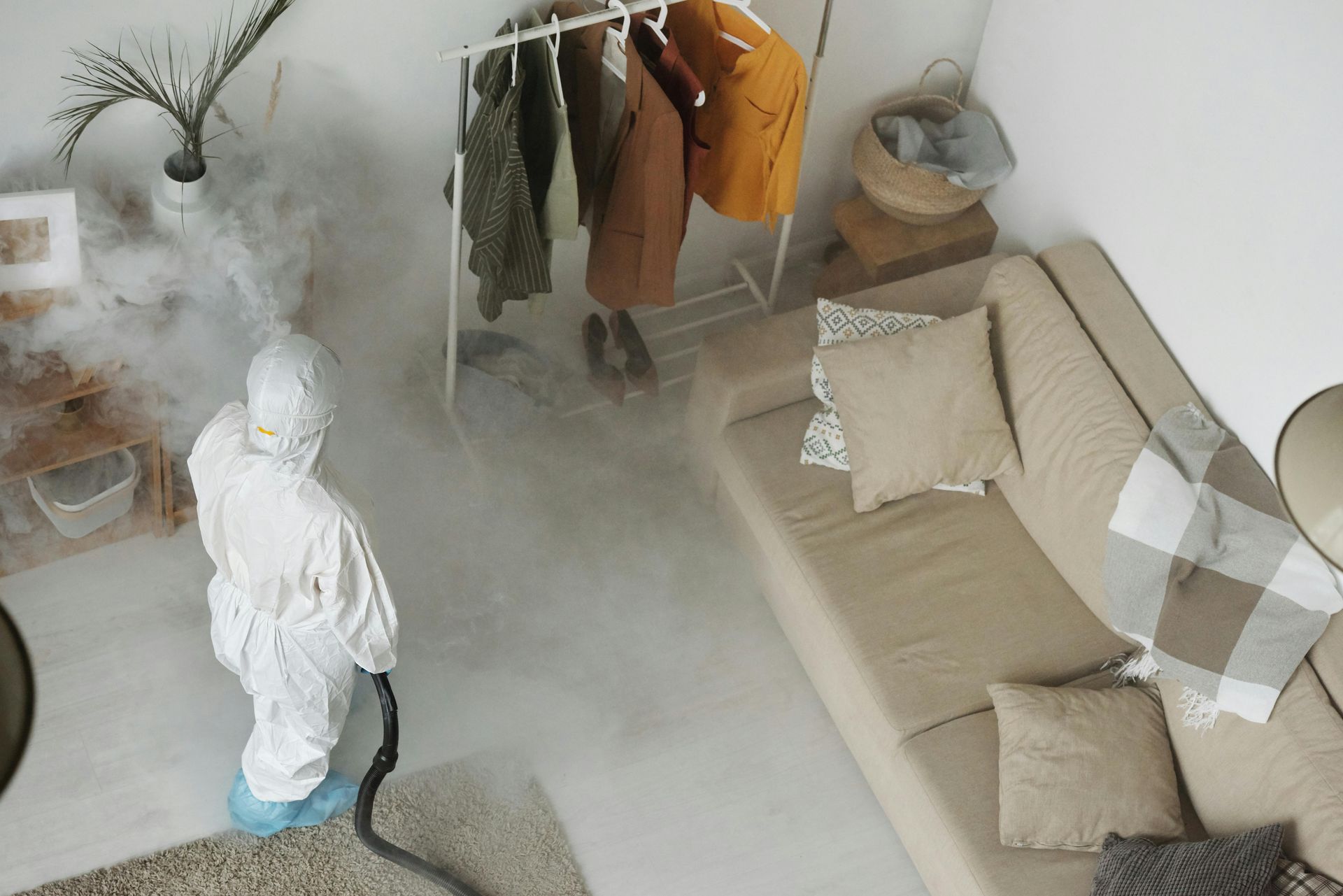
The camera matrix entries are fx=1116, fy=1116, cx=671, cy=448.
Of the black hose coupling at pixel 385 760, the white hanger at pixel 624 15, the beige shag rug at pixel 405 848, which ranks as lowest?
the beige shag rug at pixel 405 848

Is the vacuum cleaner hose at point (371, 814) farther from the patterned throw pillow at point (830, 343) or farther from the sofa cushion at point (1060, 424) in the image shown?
the sofa cushion at point (1060, 424)

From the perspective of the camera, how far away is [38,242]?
233 cm

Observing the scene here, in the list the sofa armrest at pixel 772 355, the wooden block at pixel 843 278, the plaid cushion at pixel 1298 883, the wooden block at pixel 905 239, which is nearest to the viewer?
the plaid cushion at pixel 1298 883

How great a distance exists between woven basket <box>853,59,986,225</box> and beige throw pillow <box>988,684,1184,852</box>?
1411mm

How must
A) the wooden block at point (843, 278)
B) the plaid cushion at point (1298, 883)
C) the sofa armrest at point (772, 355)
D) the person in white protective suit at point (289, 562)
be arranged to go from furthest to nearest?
the wooden block at point (843, 278)
the sofa armrest at point (772, 355)
the plaid cushion at point (1298, 883)
the person in white protective suit at point (289, 562)

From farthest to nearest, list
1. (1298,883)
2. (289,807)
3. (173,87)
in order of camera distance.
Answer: (289,807) → (173,87) → (1298,883)

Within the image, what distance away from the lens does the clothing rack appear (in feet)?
7.39

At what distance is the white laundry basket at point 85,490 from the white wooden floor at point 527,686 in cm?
11

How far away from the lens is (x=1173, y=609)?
243 centimetres

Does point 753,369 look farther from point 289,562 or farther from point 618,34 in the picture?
point 289,562

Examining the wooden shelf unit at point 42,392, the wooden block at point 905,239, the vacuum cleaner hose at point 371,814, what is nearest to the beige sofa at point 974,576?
the wooden block at point 905,239

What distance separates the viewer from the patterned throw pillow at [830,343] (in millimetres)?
2805

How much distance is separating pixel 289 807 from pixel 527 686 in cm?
63

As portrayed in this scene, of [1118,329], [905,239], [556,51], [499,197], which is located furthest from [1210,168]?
[499,197]
